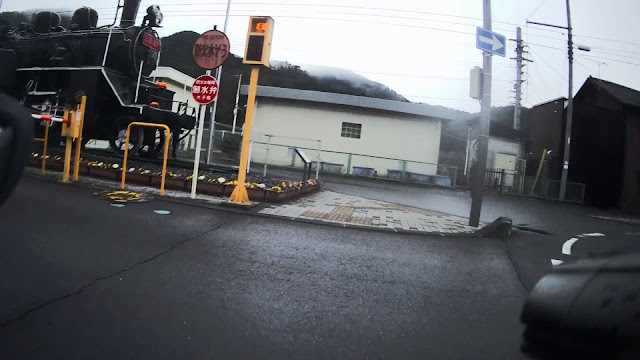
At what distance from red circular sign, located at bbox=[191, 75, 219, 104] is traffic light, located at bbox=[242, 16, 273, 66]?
848 mm

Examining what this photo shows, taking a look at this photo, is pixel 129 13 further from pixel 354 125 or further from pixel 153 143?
pixel 354 125

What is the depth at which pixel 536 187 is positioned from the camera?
21.8 metres

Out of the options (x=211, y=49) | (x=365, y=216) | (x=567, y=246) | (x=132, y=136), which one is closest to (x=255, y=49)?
(x=211, y=49)

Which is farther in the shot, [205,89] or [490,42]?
[490,42]

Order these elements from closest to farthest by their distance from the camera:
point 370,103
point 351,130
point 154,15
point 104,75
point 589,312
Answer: point 589,312 < point 104,75 < point 154,15 < point 370,103 < point 351,130

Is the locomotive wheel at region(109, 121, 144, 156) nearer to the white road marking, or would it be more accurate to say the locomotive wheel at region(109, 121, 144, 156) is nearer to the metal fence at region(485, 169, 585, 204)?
the white road marking

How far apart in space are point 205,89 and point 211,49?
0.80m

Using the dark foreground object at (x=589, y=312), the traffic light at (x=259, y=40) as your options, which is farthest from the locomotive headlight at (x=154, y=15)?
the dark foreground object at (x=589, y=312)

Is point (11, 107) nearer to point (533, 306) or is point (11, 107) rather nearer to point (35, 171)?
point (533, 306)

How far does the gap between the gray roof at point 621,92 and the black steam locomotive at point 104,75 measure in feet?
78.7

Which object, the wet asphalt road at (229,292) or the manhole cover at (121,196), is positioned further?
the manhole cover at (121,196)

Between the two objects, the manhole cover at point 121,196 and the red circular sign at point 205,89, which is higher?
the red circular sign at point 205,89

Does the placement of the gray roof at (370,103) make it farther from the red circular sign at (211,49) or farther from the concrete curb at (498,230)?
the concrete curb at (498,230)

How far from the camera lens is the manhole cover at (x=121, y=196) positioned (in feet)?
21.1
